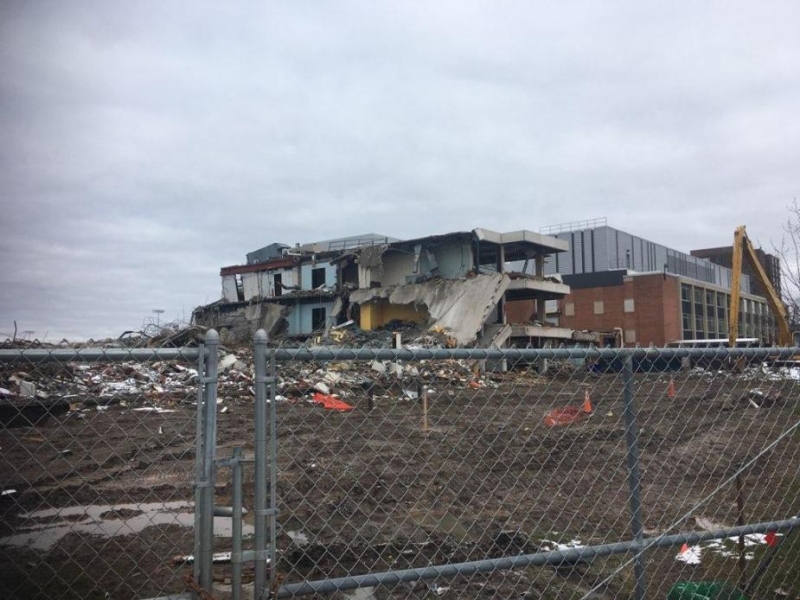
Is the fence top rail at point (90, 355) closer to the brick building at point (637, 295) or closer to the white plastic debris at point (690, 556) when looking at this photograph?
the white plastic debris at point (690, 556)

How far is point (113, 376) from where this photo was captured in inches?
780

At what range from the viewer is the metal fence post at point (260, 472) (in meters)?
2.72

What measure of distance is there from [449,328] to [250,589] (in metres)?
30.2

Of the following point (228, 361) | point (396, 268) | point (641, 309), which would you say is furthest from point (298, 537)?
point (641, 309)

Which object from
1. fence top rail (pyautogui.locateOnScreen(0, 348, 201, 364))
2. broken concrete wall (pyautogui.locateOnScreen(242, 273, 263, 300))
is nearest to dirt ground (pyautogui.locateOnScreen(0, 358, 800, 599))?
fence top rail (pyautogui.locateOnScreen(0, 348, 201, 364))

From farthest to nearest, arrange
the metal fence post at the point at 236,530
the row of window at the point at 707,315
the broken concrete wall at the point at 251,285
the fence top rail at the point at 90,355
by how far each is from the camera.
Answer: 1. the row of window at the point at 707,315
2. the broken concrete wall at the point at 251,285
3. the metal fence post at the point at 236,530
4. the fence top rail at the point at 90,355

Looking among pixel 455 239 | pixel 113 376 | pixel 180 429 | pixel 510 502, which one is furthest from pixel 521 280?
pixel 510 502

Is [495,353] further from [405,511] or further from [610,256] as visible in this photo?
[610,256]

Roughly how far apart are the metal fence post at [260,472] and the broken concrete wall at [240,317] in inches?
1481

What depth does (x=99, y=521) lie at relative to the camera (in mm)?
6355

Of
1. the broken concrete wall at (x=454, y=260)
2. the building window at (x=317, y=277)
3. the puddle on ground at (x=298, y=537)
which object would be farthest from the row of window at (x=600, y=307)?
the puddle on ground at (x=298, y=537)

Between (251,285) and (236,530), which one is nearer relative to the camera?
(236,530)

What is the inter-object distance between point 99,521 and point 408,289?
1230 inches

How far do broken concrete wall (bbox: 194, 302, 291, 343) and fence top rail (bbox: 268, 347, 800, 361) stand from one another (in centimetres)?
3719
